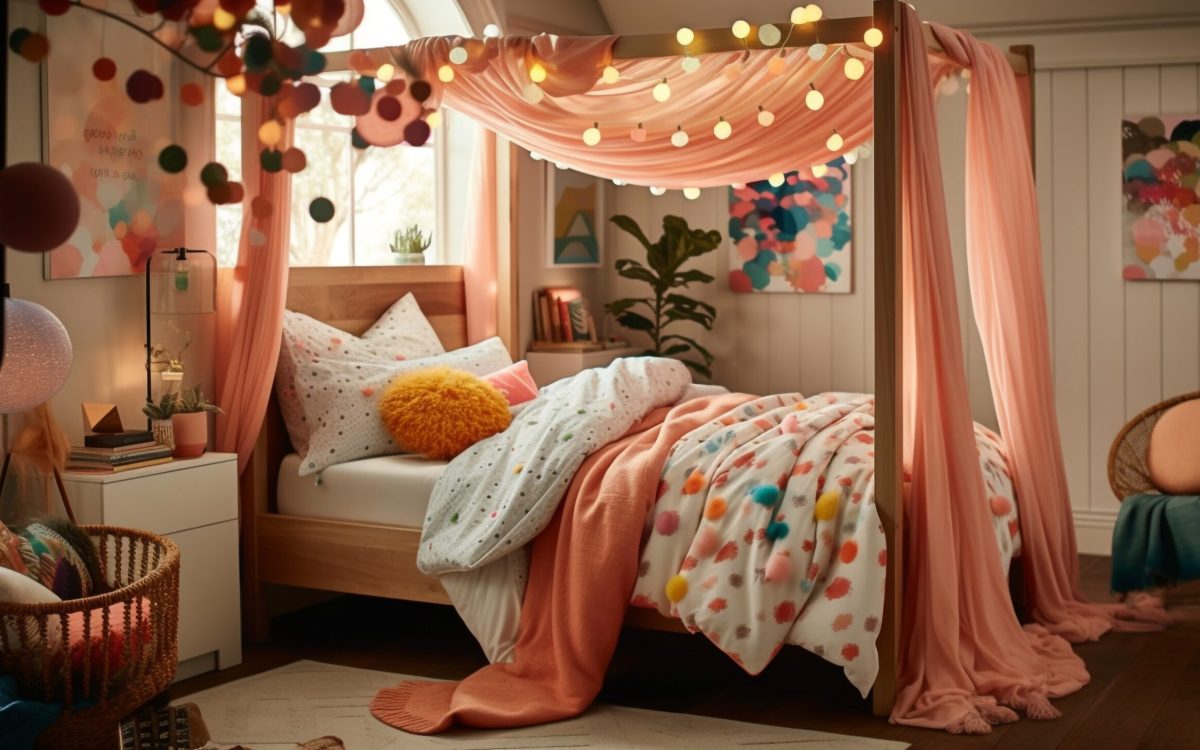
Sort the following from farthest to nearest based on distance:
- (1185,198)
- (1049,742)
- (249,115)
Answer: (1185,198)
(249,115)
(1049,742)

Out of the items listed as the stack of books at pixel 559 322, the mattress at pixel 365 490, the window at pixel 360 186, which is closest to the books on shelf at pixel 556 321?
the stack of books at pixel 559 322

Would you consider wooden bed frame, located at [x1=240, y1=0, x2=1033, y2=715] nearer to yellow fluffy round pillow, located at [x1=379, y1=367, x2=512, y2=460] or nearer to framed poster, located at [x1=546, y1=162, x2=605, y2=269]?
yellow fluffy round pillow, located at [x1=379, y1=367, x2=512, y2=460]

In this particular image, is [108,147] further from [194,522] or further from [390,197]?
[390,197]

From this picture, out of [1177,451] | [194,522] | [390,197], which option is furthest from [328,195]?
[1177,451]

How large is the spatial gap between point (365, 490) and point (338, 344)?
0.62 metres

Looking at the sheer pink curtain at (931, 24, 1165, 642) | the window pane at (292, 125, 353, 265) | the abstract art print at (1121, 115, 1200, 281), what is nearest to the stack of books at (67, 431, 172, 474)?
the window pane at (292, 125, 353, 265)

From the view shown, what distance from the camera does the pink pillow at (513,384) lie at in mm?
4762

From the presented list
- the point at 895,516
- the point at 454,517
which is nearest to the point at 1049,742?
the point at 895,516

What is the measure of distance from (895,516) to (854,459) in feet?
0.73

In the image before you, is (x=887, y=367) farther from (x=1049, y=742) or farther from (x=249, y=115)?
(x=249, y=115)

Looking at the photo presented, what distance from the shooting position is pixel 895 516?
3.59m

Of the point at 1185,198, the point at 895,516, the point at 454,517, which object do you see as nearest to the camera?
the point at 895,516

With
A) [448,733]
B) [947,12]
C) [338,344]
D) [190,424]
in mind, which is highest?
[947,12]

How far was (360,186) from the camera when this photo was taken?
5.73 m
